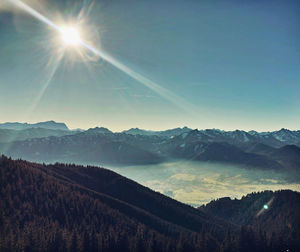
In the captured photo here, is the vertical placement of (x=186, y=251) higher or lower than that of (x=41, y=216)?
lower

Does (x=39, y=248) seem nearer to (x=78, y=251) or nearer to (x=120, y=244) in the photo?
(x=78, y=251)

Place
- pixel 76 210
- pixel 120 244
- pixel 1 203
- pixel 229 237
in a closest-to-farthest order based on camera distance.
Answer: pixel 120 244
pixel 1 203
pixel 229 237
pixel 76 210

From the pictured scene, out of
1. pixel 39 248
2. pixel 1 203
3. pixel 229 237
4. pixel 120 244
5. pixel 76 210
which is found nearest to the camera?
pixel 39 248

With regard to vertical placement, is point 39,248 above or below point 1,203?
below

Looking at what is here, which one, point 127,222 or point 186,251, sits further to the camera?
point 127,222

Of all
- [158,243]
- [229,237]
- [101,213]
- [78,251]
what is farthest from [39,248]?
[229,237]

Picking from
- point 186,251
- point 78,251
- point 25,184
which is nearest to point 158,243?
point 186,251

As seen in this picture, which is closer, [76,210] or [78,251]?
[78,251]

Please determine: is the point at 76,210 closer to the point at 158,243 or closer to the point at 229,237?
the point at 158,243

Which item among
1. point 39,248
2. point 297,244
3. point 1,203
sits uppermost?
point 1,203
